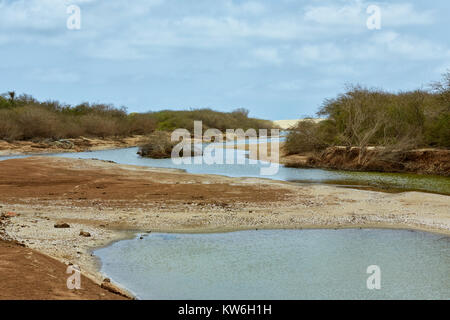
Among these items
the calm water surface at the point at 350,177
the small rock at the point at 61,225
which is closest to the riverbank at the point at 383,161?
the calm water surface at the point at 350,177

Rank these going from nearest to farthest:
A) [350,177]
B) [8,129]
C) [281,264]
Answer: [281,264] → [350,177] → [8,129]

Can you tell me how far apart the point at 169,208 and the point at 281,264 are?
645 centimetres

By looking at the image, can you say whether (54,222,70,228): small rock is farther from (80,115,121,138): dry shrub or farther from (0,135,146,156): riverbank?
(80,115,121,138): dry shrub

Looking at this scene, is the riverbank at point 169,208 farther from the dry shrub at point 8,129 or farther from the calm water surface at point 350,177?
the dry shrub at point 8,129

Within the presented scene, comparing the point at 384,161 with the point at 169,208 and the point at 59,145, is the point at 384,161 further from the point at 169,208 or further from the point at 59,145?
the point at 59,145

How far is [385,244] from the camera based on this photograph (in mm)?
11258

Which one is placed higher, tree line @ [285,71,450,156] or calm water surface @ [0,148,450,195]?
tree line @ [285,71,450,156]

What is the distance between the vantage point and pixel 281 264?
9664 millimetres

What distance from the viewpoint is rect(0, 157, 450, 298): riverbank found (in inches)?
461

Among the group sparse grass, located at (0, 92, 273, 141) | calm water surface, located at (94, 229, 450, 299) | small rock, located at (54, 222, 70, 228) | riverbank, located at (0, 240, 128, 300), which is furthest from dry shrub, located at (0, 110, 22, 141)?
riverbank, located at (0, 240, 128, 300)

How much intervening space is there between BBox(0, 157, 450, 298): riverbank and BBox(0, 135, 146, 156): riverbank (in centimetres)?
2113

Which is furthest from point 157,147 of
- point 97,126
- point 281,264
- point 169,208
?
point 281,264
